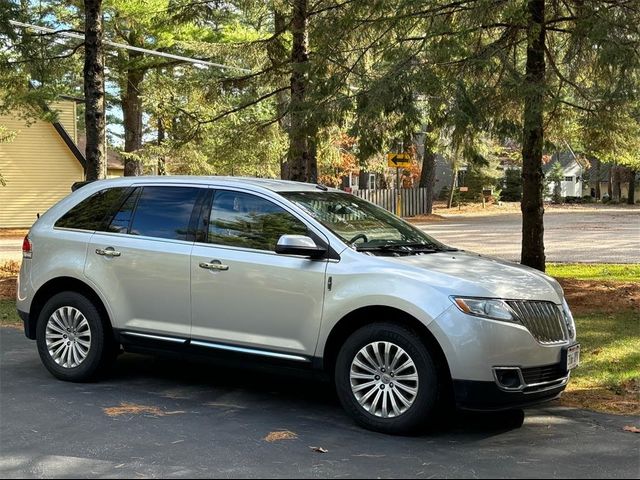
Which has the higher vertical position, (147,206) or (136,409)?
(147,206)

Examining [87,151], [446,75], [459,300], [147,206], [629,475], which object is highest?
[446,75]

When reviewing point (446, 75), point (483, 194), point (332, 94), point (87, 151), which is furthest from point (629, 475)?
point (483, 194)

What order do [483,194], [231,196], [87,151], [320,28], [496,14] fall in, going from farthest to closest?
[483,194], [87,151], [320,28], [496,14], [231,196]

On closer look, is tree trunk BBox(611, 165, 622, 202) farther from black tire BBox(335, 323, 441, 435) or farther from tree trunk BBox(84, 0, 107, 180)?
black tire BBox(335, 323, 441, 435)

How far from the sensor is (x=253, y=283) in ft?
18.8

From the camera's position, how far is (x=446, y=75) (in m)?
9.36

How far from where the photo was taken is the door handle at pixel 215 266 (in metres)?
5.87

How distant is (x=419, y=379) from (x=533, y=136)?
20.5 feet

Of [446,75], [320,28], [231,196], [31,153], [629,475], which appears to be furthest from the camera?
[31,153]

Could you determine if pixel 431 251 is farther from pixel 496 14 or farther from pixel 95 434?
pixel 496 14

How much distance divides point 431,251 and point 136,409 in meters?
2.69

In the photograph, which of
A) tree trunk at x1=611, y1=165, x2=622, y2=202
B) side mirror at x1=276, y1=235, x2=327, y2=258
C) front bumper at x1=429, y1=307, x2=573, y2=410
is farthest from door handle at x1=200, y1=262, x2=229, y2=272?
tree trunk at x1=611, y1=165, x2=622, y2=202

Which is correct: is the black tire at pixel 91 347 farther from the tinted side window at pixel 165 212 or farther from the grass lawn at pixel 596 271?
the grass lawn at pixel 596 271

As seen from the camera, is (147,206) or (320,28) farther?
(320,28)
